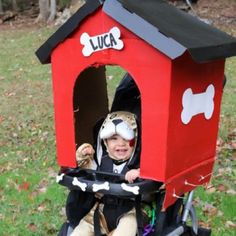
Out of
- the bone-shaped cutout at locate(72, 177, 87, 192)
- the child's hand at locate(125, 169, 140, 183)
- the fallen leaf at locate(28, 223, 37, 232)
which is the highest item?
the child's hand at locate(125, 169, 140, 183)

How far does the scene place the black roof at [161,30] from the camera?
2859mm

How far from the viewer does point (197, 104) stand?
3250 millimetres

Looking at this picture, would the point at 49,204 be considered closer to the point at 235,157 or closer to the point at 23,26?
the point at 235,157

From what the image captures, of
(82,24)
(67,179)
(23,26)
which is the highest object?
(82,24)

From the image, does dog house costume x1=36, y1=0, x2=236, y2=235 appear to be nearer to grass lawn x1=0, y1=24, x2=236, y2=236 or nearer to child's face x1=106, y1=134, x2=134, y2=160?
child's face x1=106, y1=134, x2=134, y2=160

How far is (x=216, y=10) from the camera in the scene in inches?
671

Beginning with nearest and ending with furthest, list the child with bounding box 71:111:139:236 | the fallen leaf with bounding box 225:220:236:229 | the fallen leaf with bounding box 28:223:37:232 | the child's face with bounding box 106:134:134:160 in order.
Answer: the child with bounding box 71:111:139:236 → the child's face with bounding box 106:134:134:160 → the fallen leaf with bounding box 225:220:236:229 → the fallen leaf with bounding box 28:223:37:232

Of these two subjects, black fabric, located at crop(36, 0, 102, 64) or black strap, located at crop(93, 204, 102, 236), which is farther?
black strap, located at crop(93, 204, 102, 236)

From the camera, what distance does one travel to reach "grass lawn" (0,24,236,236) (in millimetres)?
4812

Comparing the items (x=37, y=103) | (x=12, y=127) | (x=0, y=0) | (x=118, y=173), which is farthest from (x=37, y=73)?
(x=0, y=0)

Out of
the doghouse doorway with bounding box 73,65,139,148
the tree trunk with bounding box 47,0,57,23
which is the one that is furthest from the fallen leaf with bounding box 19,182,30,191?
the tree trunk with bounding box 47,0,57,23

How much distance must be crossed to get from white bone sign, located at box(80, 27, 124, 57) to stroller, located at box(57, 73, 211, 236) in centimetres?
69

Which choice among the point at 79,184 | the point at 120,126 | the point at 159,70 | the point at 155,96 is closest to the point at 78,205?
the point at 79,184

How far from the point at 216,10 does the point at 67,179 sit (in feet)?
47.7
